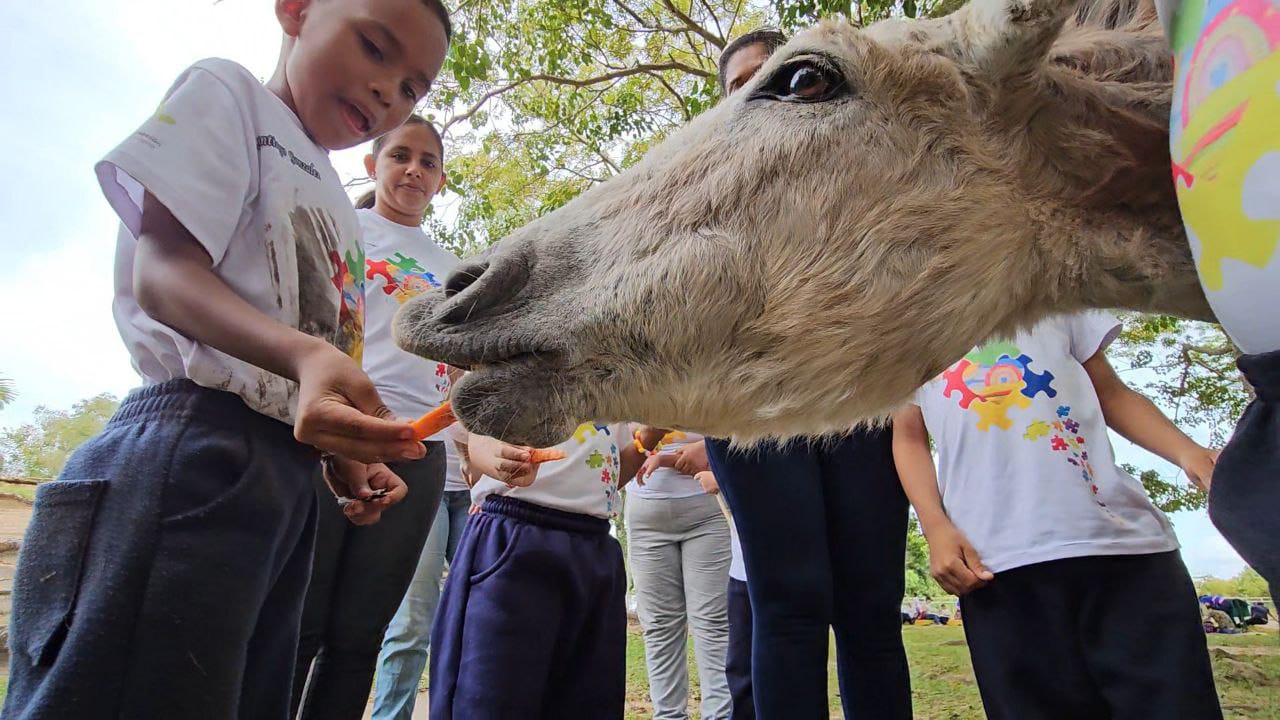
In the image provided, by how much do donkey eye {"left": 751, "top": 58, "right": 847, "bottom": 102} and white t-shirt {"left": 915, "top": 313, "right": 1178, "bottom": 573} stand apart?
1009 mm

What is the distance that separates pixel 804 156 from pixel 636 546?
2.84 m

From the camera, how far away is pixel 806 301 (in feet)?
4.57

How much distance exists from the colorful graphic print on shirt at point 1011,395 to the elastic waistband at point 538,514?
4.39ft

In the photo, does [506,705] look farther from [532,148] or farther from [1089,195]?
[532,148]

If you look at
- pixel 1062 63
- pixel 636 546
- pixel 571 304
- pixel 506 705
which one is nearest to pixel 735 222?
pixel 571 304

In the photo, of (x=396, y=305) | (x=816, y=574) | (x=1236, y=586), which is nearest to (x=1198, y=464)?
(x=816, y=574)

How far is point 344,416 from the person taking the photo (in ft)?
3.52

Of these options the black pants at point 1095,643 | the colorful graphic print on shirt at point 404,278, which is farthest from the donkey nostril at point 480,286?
the black pants at point 1095,643

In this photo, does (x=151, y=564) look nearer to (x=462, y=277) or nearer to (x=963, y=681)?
(x=462, y=277)

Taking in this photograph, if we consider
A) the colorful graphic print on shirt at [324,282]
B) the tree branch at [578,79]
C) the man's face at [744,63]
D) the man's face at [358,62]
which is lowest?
the colorful graphic print on shirt at [324,282]

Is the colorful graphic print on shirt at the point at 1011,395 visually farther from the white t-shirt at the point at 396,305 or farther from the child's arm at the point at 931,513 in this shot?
the white t-shirt at the point at 396,305

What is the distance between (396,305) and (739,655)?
6.20 feet

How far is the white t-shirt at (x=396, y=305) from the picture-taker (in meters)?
2.62

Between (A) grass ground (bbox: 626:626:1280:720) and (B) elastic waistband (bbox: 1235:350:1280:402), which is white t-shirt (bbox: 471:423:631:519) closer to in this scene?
(B) elastic waistband (bbox: 1235:350:1280:402)
